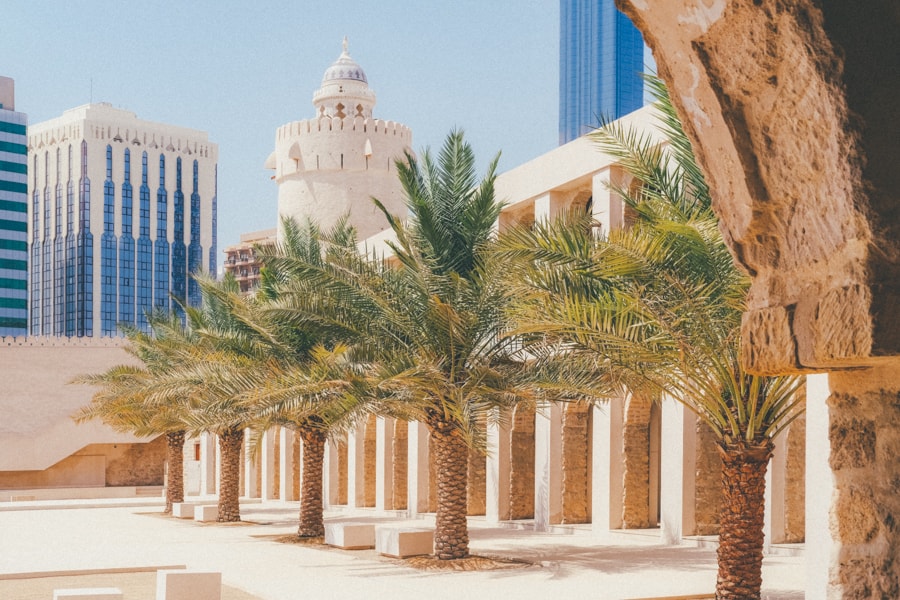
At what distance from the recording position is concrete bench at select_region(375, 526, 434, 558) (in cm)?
1558

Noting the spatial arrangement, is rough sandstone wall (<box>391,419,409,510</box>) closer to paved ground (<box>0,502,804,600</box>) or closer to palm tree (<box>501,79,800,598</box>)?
paved ground (<box>0,502,804,600</box>)

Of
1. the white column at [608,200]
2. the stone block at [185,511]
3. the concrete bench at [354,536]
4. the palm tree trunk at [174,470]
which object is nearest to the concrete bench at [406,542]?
the concrete bench at [354,536]

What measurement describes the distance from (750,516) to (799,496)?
730 cm

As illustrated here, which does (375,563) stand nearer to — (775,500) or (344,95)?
(775,500)

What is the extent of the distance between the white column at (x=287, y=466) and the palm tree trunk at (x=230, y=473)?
11865 millimetres

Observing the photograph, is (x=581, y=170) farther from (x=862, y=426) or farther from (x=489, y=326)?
(x=862, y=426)

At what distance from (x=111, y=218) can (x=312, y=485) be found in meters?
103

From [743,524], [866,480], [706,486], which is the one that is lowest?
[706,486]

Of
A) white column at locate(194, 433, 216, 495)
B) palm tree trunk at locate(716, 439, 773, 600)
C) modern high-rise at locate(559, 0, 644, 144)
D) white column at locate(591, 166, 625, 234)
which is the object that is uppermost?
modern high-rise at locate(559, 0, 644, 144)

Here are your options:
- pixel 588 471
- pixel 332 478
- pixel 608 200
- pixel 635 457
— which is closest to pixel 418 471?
pixel 588 471

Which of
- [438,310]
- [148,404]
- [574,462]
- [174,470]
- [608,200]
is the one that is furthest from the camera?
[174,470]

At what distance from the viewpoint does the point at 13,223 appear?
3647 inches

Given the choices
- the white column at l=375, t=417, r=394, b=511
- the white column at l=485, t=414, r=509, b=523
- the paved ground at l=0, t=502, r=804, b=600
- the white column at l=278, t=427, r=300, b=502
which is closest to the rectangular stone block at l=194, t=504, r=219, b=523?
the paved ground at l=0, t=502, r=804, b=600

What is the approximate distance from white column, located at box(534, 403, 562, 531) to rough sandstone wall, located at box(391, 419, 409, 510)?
7.62 m
